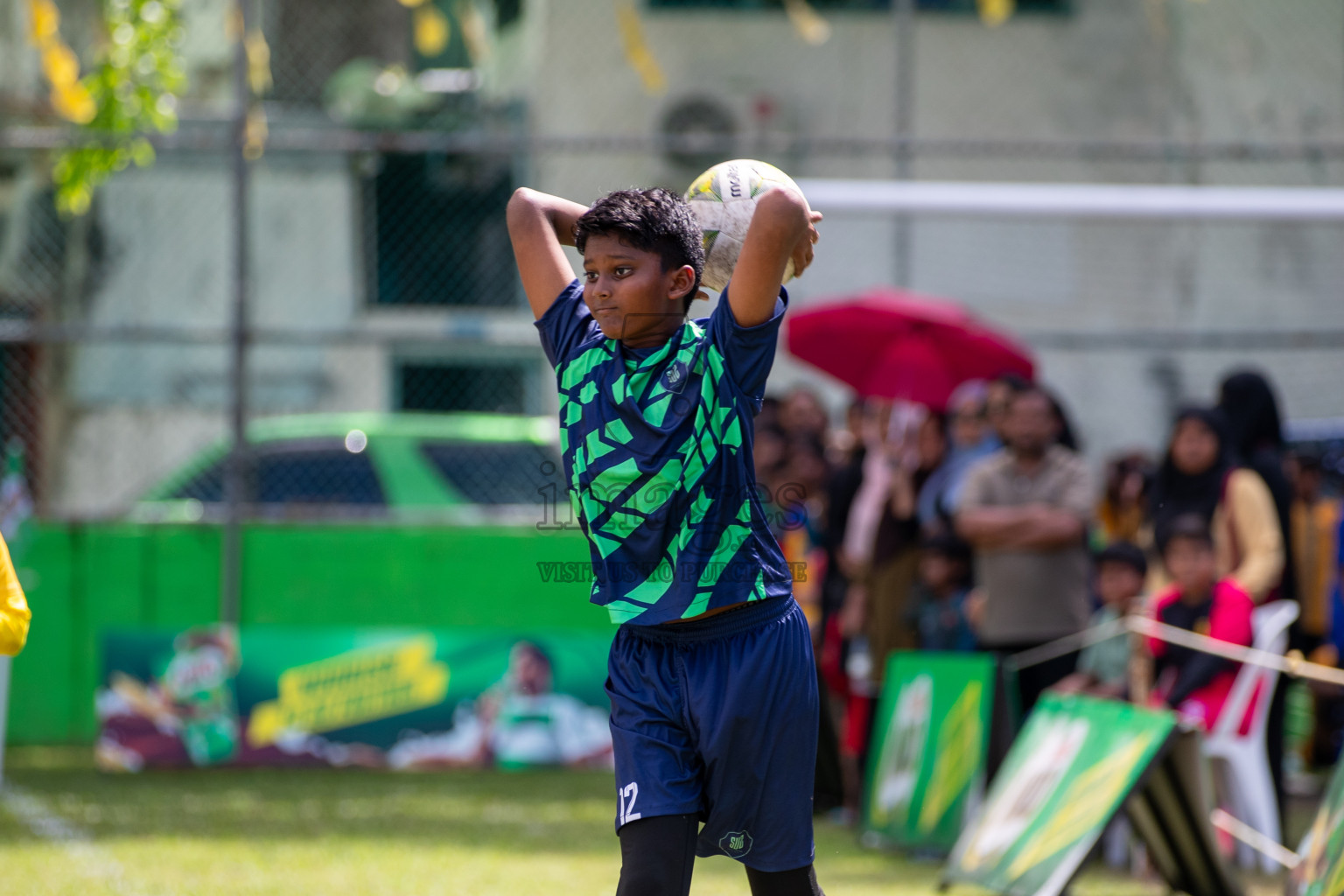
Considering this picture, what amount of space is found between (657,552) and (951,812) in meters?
3.88

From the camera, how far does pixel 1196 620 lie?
6.73 meters

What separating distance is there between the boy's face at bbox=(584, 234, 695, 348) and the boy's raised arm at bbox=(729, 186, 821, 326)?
0.55 ft

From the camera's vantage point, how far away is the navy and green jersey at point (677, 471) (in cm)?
334

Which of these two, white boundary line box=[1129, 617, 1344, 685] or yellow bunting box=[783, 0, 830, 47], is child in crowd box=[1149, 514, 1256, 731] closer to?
white boundary line box=[1129, 617, 1344, 685]

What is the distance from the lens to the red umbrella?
324 inches

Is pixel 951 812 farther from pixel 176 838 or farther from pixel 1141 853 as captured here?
pixel 176 838

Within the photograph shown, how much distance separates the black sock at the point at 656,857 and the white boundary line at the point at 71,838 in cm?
326

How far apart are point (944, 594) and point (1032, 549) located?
2.71 feet

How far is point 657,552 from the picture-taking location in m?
3.35

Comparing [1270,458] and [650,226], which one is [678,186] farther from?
[650,226]

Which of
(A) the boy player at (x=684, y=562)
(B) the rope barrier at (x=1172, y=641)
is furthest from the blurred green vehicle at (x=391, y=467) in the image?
(A) the boy player at (x=684, y=562)

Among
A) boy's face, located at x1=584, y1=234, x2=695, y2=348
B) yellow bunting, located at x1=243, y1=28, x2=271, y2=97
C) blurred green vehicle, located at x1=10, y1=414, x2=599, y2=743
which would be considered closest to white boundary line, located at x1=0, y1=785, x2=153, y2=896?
blurred green vehicle, located at x1=10, y1=414, x2=599, y2=743

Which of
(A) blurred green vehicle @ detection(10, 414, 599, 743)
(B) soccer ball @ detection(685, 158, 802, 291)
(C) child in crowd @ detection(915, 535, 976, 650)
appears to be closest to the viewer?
(B) soccer ball @ detection(685, 158, 802, 291)

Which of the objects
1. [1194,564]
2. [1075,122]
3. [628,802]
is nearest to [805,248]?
[628,802]
